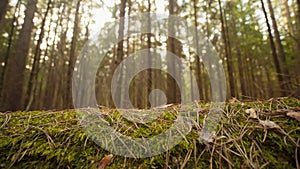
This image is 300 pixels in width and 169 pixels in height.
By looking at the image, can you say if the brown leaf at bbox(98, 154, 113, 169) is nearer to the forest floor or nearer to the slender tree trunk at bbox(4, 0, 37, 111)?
the forest floor

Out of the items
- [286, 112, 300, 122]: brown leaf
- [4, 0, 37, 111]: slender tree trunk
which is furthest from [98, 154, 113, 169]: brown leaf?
[4, 0, 37, 111]: slender tree trunk

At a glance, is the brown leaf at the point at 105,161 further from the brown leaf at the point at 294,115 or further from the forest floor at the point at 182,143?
the brown leaf at the point at 294,115

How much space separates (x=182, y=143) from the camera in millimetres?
1235

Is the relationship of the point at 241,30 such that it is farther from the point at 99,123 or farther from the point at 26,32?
Answer: the point at 99,123

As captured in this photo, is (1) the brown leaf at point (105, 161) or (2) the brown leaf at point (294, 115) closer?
(1) the brown leaf at point (105, 161)

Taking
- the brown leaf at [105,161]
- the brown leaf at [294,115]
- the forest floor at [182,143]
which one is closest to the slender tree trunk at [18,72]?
the forest floor at [182,143]

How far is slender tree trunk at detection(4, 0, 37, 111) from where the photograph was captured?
5211mm

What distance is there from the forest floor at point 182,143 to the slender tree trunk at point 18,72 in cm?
434

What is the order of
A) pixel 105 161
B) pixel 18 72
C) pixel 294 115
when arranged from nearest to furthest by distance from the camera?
pixel 105 161 < pixel 294 115 < pixel 18 72

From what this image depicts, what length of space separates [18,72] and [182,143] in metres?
5.53

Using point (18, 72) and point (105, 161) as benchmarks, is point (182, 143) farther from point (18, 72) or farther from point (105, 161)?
point (18, 72)

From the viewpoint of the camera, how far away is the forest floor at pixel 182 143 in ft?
3.76

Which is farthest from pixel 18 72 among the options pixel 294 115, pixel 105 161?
pixel 294 115

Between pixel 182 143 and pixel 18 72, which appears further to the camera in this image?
pixel 18 72
